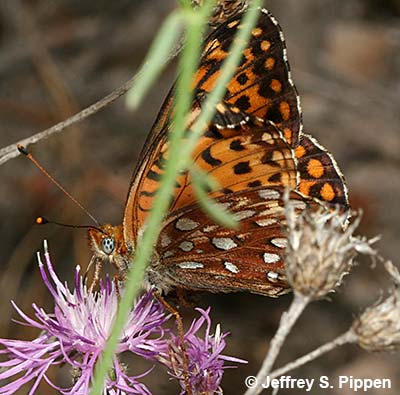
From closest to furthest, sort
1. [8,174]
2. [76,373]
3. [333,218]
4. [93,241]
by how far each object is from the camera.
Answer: [333,218] < [76,373] < [93,241] < [8,174]

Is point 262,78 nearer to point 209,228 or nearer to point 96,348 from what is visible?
point 209,228

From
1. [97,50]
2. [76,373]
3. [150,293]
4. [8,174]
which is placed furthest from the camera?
[97,50]

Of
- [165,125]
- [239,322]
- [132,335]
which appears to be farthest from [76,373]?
[239,322]

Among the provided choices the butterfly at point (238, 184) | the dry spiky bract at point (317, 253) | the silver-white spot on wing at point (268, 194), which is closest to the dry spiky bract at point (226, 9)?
the butterfly at point (238, 184)

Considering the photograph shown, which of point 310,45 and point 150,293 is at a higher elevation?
point 310,45

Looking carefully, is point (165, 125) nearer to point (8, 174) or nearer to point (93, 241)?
point (93, 241)

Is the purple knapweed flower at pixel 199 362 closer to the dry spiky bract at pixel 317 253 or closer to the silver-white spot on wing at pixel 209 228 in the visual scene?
the silver-white spot on wing at pixel 209 228
